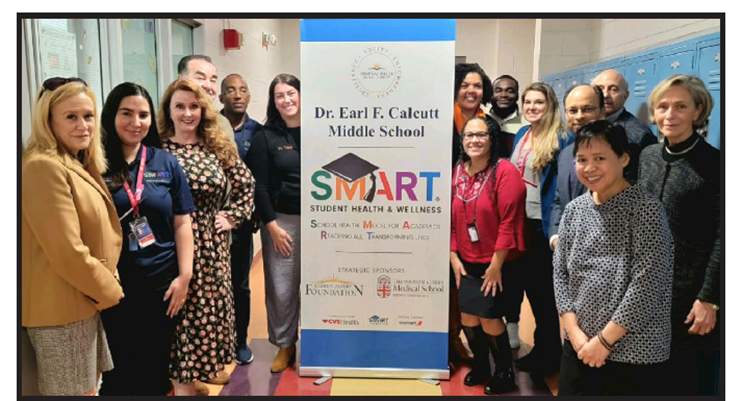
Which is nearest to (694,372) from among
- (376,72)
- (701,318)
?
(701,318)

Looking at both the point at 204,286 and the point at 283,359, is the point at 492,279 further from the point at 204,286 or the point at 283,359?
the point at 204,286

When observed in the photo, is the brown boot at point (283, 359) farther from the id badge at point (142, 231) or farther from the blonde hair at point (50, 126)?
the blonde hair at point (50, 126)

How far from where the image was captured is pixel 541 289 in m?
2.61

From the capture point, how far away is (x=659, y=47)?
2461 millimetres

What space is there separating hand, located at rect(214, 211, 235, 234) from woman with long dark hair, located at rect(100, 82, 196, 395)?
0.17 m

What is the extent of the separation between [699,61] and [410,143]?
122 cm

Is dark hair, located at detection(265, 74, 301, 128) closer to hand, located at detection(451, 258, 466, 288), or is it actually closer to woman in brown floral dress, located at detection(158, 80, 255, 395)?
woman in brown floral dress, located at detection(158, 80, 255, 395)

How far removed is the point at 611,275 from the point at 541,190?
2.08 ft

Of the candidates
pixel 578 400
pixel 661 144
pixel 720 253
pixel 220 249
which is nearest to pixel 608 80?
pixel 661 144

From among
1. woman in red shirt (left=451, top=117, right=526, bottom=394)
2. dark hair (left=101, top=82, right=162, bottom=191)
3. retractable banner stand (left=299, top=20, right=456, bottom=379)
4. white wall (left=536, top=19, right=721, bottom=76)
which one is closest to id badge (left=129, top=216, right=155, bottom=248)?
dark hair (left=101, top=82, right=162, bottom=191)

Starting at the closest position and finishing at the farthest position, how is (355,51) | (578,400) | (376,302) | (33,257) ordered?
1. (33,257)
2. (578,400)
3. (355,51)
4. (376,302)

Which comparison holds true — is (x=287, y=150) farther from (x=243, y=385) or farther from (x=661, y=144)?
(x=661, y=144)

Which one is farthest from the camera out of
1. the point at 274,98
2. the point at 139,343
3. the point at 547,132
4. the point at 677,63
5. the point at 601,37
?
the point at 601,37

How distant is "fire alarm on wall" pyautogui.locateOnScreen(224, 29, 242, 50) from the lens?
359 cm
